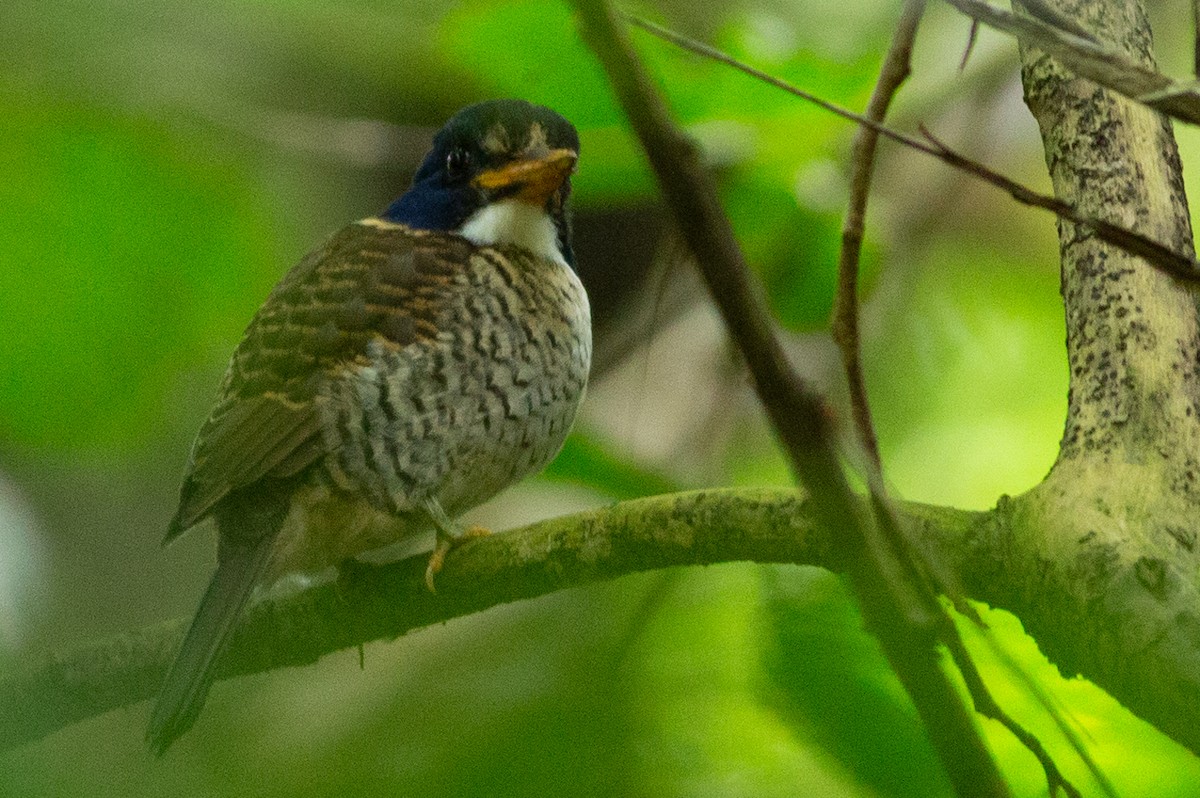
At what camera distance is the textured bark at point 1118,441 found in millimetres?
1218

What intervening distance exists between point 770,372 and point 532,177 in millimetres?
1868

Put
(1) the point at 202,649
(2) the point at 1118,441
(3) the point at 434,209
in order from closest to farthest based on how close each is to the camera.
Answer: (2) the point at 1118,441 < (1) the point at 202,649 < (3) the point at 434,209

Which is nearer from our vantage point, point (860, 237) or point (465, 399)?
point (860, 237)

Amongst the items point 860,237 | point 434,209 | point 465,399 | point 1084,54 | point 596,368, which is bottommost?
point 596,368

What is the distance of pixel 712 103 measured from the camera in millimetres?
2531

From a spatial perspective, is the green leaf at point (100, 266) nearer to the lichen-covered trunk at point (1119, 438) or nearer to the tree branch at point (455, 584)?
the tree branch at point (455, 584)

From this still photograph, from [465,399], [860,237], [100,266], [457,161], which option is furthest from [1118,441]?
[100,266]

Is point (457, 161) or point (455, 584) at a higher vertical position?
point (457, 161)

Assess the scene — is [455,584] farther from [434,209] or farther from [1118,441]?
[1118,441]

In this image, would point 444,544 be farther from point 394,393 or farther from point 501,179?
point 501,179

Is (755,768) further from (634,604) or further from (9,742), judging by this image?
(9,742)

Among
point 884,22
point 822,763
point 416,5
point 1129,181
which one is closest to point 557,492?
point 416,5

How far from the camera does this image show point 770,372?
76cm

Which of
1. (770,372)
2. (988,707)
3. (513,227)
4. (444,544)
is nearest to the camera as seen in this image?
(770,372)
